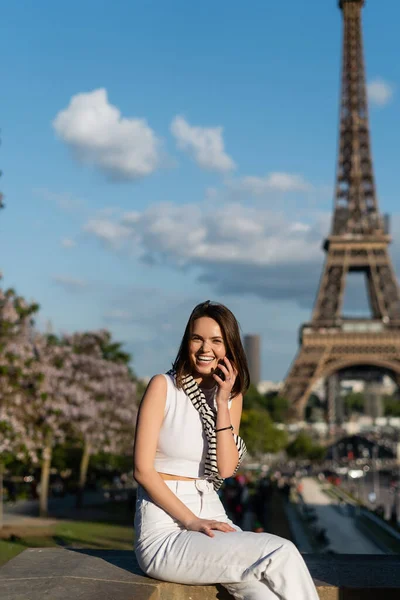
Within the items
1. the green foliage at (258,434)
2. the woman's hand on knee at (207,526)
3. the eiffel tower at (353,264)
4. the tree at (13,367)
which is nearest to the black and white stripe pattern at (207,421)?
the woman's hand on knee at (207,526)

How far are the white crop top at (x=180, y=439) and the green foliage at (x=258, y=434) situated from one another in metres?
81.5

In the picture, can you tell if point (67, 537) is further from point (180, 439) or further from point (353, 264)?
point (353, 264)

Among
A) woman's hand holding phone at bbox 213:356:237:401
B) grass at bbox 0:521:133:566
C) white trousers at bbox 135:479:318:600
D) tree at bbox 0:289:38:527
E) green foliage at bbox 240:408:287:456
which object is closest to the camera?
white trousers at bbox 135:479:318:600

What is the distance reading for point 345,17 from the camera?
90625 millimetres

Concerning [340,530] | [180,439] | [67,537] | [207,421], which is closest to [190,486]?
[180,439]

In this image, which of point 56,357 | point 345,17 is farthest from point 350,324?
point 56,357

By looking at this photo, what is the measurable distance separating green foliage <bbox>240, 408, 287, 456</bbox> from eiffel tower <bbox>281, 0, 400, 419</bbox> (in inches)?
148

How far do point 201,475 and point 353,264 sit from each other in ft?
291

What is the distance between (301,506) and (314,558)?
41.4 metres

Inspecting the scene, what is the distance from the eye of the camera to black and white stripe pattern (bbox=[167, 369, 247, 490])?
17.5ft

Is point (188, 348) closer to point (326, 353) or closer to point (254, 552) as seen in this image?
point (254, 552)

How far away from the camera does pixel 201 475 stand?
540cm

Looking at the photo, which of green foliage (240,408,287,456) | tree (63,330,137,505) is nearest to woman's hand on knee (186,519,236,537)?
tree (63,330,137,505)

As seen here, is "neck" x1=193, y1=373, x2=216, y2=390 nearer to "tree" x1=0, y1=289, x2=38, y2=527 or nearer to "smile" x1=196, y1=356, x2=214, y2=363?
"smile" x1=196, y1=356, x2=214, y2=363
